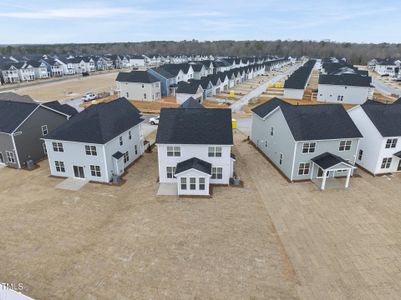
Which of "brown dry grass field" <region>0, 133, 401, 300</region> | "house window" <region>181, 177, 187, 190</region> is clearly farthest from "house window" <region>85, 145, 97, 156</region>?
"house window" <region>181, 177, 187, 190</region>

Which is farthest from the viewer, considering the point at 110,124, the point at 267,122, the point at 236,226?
the point at 267,122

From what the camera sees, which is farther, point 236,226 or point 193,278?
point 236,226

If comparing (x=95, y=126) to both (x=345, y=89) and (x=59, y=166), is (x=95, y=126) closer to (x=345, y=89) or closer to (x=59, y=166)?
(x=59, y=166)

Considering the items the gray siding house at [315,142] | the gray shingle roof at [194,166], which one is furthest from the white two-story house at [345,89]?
the gray shingle roof at [194,166]

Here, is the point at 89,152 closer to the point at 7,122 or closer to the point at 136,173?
the point at 136,173

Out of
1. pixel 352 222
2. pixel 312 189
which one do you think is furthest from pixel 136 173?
pixel 352 222

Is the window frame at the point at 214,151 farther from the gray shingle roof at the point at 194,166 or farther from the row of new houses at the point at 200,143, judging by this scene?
the gray shingle roof at the point at 194,166
